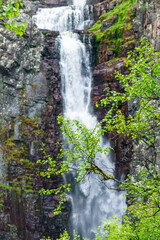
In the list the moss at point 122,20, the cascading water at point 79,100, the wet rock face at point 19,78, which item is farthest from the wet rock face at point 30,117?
the moss at point 122,20

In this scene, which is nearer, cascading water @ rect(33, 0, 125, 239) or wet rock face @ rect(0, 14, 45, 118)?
cascading water @ rect(33, 0, 125, 239)

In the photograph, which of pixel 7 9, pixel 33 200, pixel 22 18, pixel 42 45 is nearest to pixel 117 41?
pixel 42 45

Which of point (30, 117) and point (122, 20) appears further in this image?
point (122, 20)

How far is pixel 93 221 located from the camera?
20.4 metres

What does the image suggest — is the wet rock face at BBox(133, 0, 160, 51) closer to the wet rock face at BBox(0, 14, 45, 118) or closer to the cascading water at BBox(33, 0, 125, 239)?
the cascading water at BBox(33, 0, 125, 239)

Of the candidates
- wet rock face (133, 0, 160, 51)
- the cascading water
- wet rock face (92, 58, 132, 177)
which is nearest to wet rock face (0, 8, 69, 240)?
the cascading water

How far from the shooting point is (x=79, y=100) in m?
25.3

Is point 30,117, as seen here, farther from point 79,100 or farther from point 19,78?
point 79,100

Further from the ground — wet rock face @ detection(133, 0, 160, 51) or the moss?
the moss

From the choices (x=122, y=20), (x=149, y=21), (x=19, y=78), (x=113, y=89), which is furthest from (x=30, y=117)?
(x=122, y=20)

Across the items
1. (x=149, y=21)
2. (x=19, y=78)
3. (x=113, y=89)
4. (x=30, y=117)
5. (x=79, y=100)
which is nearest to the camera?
(x=149, y=21)

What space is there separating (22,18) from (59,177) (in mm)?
16596

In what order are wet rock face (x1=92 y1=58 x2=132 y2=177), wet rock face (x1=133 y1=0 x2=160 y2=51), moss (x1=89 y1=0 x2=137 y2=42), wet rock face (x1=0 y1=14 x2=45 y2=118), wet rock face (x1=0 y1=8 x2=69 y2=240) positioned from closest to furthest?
1. wet rock face (x1=133 y1=0 x2=160 y2=51)
2. wet rock face (x1=0 y1=8 x2=69 y2=240)
3. wet rock face (x1=92 y1=58 x2=132 y2=177)
4. wet rock face (x1=0 y1=14 x2=45 y2=118)
5. moss (x1=89 y1=0 x2=137 y2=42)

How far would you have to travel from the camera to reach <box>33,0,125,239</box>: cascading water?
2044 cm
